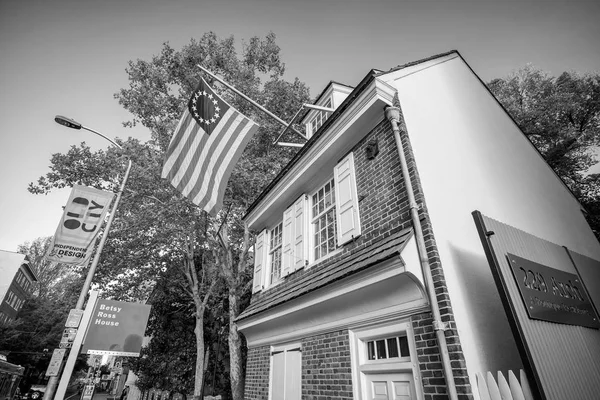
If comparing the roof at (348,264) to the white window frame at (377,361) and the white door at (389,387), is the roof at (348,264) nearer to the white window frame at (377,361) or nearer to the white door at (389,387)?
the white window frame at (377,361)

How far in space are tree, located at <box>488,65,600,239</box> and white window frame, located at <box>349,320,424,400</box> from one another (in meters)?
16.2

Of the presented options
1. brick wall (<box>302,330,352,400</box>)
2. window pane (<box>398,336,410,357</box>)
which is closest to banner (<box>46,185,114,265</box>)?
brick wall (<box>302,330,352,400</box>)

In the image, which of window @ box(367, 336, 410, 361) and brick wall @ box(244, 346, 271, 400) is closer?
window @ box(367, 336, 410, 361)

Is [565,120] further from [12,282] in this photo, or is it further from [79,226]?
[12,282]

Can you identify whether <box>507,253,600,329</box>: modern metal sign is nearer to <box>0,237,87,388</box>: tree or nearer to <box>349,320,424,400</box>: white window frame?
<box>349,320,424,400</box>: white window frame

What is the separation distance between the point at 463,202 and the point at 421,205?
119cm

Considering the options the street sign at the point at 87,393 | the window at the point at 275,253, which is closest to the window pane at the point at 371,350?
the window at the point at 275,253

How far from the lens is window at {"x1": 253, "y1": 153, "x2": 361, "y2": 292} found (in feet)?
18.4

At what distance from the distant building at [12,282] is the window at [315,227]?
26726mm

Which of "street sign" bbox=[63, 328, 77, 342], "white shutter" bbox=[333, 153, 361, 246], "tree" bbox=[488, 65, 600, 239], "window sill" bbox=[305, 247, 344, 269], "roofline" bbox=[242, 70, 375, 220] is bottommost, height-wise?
"street sign" bbox=[63, 328, 77, 342]

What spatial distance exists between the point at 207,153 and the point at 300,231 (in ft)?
9.04

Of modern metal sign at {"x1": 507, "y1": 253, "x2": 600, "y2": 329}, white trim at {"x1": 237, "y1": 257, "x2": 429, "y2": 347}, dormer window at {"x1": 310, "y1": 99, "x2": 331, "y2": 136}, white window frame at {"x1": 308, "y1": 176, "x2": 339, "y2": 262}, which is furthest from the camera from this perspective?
dormer window at {"x1": 310, "y1": 99, "x2": 331, "y2": 136}

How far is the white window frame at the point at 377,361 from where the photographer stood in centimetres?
352

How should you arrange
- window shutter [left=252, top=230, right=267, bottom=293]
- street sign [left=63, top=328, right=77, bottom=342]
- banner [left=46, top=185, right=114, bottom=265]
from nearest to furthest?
street sign [left=63, top=328, right=77, bottom=342] < banner [left=46, top=185, right=114, bottom=265] < window shutter [left=252, top=230, right=267, bottom=293]
